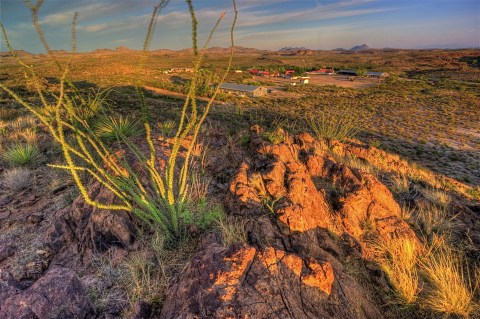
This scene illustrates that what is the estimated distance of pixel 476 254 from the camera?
12.8 ft

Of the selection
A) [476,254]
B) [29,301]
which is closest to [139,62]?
→ [29,301]

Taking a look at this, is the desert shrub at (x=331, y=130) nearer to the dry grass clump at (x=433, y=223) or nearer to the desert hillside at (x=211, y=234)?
the desert hillside at (x=211, y=234)

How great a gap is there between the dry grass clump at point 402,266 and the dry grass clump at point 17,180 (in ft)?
21.7

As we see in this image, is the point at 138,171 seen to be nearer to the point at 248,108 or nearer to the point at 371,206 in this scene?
the point at 371,206

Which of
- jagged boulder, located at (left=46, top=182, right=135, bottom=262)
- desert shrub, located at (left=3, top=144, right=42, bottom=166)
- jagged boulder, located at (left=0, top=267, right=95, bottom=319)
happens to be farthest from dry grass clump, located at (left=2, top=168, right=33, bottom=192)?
jagged boulder, located at (left=0, top=267, right=95, bottom=319)

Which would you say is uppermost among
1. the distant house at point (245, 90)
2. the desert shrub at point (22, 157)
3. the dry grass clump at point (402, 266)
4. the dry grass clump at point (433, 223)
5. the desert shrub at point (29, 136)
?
the distant house at point (245, 90)

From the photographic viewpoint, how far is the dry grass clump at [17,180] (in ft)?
18.9

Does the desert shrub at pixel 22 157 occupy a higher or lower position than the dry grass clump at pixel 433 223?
higher

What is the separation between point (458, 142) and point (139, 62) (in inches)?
900

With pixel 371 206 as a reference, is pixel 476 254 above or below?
below

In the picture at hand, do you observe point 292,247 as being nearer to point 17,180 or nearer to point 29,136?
point 17,180

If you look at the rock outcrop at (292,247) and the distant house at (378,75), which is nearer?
the rock outcrop at (292,247)

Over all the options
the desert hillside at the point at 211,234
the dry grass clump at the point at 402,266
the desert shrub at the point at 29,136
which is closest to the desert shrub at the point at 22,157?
the desert hillside at the point at 211,234

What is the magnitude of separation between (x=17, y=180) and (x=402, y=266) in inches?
274
